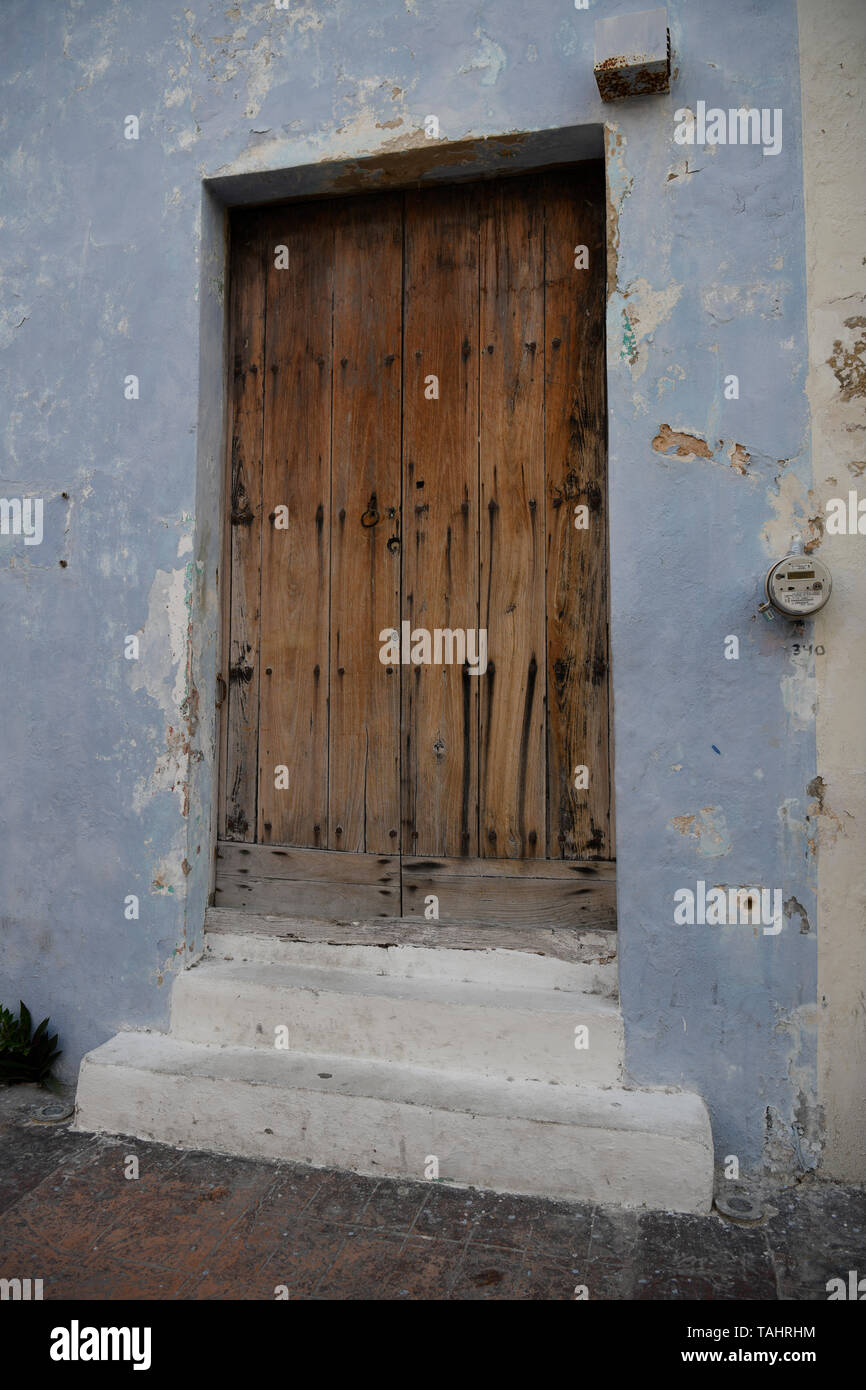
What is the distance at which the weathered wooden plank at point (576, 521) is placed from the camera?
2.95 meters

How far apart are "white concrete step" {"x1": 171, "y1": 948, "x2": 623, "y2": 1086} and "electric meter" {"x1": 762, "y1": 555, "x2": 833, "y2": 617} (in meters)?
1.28

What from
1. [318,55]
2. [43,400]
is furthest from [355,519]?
[318,55]

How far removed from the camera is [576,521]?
300 centimetres

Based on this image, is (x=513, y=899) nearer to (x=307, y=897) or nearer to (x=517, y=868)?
(x=517, y=868)

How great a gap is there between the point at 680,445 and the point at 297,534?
4.44 feet

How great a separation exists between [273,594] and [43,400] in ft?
3.62

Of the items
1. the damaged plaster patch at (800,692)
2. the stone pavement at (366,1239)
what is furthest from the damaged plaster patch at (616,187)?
the stone pavement at (366,1239)

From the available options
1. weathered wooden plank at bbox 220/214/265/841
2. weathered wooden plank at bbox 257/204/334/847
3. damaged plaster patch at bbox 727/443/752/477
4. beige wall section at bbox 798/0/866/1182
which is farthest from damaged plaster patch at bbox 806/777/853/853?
weathered wooden plank at bbox 220/214/265/841

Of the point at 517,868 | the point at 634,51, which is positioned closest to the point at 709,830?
the point at 517,868

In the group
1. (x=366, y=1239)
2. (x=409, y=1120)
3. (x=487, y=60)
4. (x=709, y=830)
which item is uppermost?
(x=487, y=60)

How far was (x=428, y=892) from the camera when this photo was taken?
10.1 feet

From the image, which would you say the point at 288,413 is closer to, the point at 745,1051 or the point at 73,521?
the point at 73,521

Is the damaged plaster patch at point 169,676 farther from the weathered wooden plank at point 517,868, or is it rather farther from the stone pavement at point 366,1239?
the stone pavement at point 366,1239
